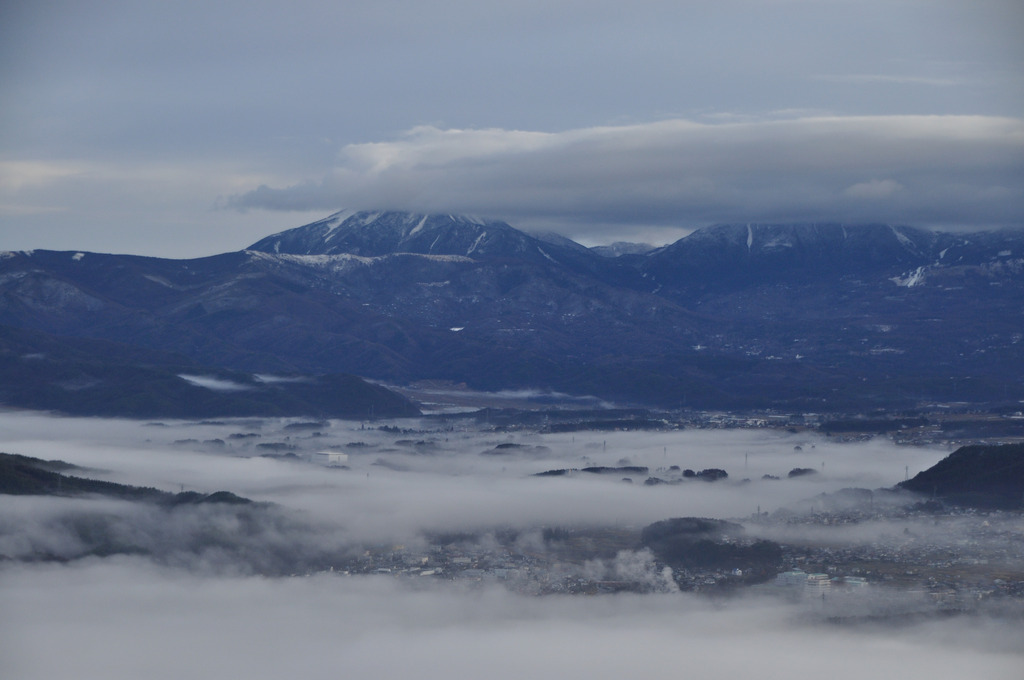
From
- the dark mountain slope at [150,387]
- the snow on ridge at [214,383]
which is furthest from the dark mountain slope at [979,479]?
the snow on ridge at [214,383]

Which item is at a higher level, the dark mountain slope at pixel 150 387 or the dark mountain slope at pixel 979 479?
the dark mountain slope at pixel 150 387

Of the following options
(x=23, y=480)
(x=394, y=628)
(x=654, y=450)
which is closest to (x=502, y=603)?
(x=394, y=628)

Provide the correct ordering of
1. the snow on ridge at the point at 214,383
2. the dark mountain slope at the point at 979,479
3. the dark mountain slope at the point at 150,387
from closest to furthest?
the dark mountain slope at the point at 979,479, the dark mountain slope at the point at 150,387, the snow on ridge at the point at 214,383

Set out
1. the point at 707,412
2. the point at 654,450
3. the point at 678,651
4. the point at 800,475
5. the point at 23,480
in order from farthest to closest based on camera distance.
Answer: the point at 707,412 < the point at 654,450 < the point at 800,475 < the point at 23,480 < the point at 678,651

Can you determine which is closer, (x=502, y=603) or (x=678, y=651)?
(x=678, y=651)

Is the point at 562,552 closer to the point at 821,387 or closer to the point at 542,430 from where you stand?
the point at 542,430

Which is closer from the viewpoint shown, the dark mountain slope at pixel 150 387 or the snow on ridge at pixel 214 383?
the dark mountain slope at pixel 150 387

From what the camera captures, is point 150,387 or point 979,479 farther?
point 150,387

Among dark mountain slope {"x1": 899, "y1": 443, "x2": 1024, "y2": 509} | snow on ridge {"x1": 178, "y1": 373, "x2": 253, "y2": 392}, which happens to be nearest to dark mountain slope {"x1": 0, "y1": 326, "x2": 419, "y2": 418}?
snow on ridge {"x1": 178, "y1": 373, "x2": 253, "y2": 392}

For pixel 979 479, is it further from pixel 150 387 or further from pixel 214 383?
pixel 214 383

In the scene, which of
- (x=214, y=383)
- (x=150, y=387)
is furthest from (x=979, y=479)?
(x=214, y=383)

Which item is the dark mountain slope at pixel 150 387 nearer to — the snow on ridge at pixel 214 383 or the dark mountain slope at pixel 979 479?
the snow on ridge at pixel 214 383
